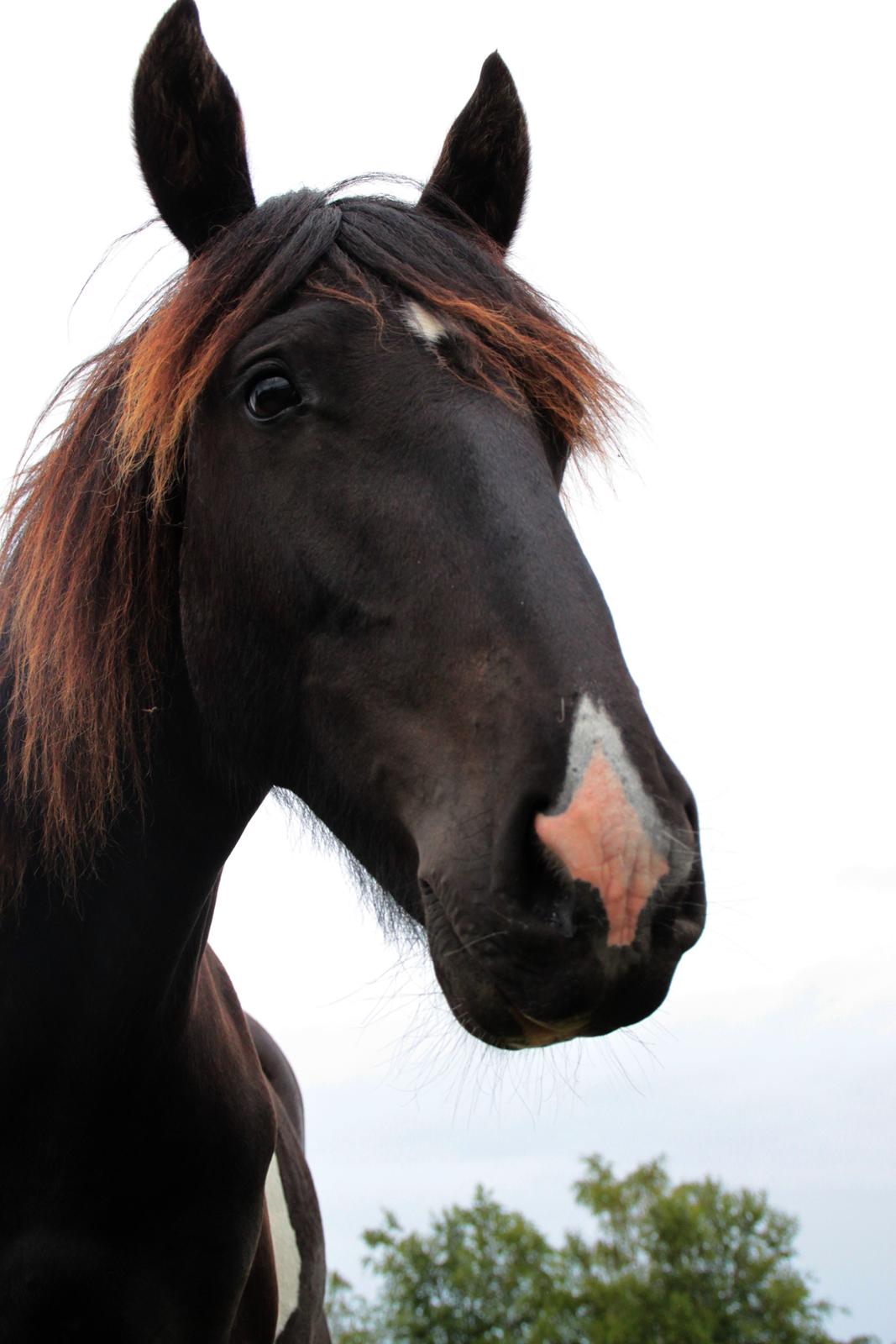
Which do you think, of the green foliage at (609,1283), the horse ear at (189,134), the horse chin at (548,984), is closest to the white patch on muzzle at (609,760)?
the horse chin at (548,984)

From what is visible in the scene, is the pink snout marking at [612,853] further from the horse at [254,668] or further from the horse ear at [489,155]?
the horse ear at [489,155]

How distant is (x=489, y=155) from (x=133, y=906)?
2169 mm

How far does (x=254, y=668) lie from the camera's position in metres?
2.39

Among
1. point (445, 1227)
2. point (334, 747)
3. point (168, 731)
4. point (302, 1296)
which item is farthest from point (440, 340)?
point (445, 1227)

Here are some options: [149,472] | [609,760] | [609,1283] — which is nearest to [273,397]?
[149,472]

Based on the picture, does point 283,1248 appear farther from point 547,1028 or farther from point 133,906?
point 547,1028

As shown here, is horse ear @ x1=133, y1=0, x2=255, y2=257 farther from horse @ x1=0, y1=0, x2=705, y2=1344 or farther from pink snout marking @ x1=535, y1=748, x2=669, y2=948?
pink snout marking @ x1=535, y1=748, x2=669, y2=948

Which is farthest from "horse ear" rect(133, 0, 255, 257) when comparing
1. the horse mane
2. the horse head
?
the horse mane

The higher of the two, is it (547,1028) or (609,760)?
(609,760)

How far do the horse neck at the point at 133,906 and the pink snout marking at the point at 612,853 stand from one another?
118cm

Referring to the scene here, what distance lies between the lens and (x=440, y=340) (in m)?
2.34

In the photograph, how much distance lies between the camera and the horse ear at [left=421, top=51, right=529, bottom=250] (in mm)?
3092

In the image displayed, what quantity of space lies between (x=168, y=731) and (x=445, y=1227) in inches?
746

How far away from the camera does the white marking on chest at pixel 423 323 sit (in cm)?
234
